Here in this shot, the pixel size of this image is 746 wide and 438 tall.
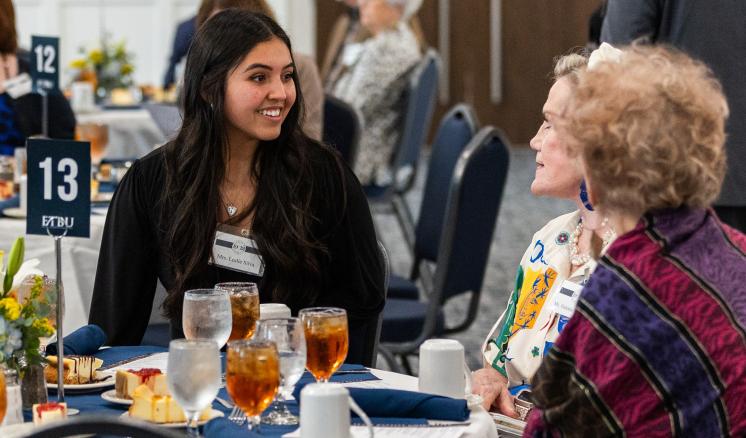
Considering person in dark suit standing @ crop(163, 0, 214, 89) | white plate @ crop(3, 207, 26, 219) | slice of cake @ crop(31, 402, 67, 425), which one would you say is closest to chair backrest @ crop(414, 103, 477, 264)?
white plate @ crop(3, 207, 26, 219)

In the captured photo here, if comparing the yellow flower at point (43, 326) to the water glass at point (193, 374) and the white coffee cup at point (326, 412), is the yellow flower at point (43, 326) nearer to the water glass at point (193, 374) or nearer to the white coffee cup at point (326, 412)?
the water glass at point (193, 374)

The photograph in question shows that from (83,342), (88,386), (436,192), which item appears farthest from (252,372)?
(436,192)

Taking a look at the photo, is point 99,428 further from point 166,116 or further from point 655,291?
point 166,116

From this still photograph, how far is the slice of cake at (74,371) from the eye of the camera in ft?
6.33

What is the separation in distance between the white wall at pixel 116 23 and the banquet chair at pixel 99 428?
31.7ft

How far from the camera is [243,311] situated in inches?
77.3

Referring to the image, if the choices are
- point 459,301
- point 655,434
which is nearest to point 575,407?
point 655,434

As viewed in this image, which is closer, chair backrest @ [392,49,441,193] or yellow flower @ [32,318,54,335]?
yellow flower @ [32,318,54,335]

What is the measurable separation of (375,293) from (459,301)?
11.9 ft

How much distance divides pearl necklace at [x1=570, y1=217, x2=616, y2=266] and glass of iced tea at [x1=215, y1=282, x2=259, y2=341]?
0.66 meters

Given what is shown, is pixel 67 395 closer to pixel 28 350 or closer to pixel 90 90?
pixel 28 350

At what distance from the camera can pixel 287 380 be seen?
1702 millimetres

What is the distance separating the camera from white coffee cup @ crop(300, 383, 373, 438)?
1.54 metres

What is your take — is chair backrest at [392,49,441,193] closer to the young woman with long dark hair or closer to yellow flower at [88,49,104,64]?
yellow flower at [88,49,104,64]
